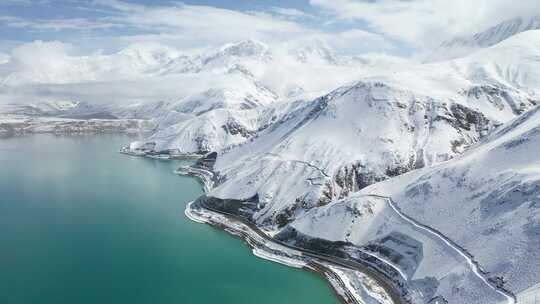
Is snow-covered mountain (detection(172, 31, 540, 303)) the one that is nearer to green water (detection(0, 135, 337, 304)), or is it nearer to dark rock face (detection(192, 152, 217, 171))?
dark rock face (detection(192, 152, 217, 171))

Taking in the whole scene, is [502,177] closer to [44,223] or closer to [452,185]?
[452,185]

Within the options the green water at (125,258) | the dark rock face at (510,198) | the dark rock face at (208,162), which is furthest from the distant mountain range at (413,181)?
the green water at (125,258)

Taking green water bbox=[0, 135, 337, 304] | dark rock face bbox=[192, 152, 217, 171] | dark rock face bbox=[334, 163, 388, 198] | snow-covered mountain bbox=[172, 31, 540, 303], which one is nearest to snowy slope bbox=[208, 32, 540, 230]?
dark rock face bbox=[334, 163, 388, 198]

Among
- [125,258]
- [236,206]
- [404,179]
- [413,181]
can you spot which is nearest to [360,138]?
[404,179]

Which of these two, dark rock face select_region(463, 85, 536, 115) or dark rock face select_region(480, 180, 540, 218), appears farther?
dark rock face select_region(463, 85, 536, 115)

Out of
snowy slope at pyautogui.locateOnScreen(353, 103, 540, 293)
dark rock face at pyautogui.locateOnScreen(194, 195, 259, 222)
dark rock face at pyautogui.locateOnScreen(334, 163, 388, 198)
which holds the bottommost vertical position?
dark rock face at pyautogui.locateOnScreen(194, 195, 259, 222)

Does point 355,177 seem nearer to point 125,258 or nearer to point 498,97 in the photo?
point 125,258

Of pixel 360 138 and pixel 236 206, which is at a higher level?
pixel 360 138

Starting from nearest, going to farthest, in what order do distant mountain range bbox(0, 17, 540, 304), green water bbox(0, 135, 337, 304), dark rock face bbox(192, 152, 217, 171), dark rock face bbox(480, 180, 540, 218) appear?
distant mountain range bbox(0, 17, 540, 304)
dark rock face bbox(480, 180, 540, 218)
green water bbox(0, 135, 337, 304)
dark rock face bbox(192, 152, 217, 171)

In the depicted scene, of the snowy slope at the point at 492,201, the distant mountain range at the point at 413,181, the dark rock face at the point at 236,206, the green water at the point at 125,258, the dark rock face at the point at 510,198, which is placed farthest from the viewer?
the dark rock face at the point at 236,206

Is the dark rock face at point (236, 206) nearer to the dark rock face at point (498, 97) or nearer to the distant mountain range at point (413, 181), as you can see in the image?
the distant mountain range at point (413, 181)
